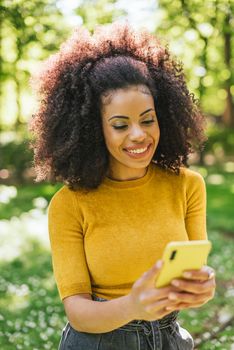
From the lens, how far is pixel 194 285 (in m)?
1.79

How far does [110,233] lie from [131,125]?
1.44 ft

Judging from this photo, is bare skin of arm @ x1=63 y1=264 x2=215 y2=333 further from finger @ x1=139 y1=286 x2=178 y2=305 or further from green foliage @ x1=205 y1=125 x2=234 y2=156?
green foliage @ x1=205 y1=125 x2=234 y2=156

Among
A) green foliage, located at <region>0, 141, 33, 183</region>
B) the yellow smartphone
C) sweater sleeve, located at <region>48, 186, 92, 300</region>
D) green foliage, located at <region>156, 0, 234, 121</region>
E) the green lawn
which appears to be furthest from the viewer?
green foliage, located at <region>0, 141, 33, 183</region>

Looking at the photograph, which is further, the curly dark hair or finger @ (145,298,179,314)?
the curly dark hair

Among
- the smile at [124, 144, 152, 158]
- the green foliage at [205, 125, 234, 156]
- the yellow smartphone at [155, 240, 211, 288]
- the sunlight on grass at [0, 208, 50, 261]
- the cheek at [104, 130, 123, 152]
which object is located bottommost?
the green foliage at [205, 125, 234, 156]

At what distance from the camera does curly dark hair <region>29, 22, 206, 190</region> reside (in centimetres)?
236

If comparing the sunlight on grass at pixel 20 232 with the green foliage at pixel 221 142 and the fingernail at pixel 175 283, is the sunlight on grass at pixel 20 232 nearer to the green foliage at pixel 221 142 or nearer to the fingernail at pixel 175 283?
the fingernail at pixel 175 283

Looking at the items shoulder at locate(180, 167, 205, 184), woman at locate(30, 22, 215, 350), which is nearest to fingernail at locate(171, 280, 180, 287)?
woman at locate(30, 22, 215, 350)

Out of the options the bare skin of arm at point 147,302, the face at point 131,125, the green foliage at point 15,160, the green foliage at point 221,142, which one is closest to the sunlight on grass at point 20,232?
the green foliage at point 15,160

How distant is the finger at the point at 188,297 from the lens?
1.75 metres

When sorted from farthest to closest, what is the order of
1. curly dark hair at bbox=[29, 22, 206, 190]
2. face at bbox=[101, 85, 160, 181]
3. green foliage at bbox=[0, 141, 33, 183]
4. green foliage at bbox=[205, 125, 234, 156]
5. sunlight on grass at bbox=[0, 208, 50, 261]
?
green foliage at bbox=[205, 125, 234, 156], green foliage at bbox=[0, 141, 33, 183], sunlight on grass at bbox=[0, 208, 50, 261], curly dark hair at bbox=[29, 22, 206, 190], face at bbox=[101, 85, 160, 181]

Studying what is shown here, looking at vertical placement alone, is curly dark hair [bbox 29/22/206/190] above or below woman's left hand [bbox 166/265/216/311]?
above

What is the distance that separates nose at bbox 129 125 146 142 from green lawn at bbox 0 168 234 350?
9.97 feet

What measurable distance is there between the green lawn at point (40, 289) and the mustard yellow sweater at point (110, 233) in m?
2.83
